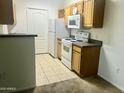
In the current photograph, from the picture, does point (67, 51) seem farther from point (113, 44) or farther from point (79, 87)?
point (113, 44)

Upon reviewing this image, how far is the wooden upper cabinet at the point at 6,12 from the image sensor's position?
70.0 inches

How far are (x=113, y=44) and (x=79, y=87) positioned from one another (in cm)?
132

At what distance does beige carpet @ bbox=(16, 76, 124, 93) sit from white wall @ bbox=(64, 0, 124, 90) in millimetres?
233

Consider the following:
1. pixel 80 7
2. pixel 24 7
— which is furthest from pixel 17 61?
pixel 24 7

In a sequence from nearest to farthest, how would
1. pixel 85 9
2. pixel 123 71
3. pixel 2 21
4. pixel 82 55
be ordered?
pixel 2 21, pixel 123 71, pixel 82 55, pixel 85 9

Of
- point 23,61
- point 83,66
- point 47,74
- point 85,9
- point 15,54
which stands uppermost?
point 85,9

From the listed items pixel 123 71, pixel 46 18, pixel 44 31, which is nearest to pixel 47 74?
pixel 123 71

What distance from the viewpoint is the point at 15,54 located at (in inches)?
86.0

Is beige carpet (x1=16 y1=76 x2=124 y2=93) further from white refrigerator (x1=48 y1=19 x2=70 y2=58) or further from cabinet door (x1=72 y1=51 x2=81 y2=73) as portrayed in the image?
white refrigerator (x1=48 y1=19 x2=70 y2=58)

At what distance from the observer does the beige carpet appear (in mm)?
2404

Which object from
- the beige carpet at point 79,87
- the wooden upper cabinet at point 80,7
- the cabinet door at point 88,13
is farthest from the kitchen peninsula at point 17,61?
the wooden upper cabinet at point 80,7

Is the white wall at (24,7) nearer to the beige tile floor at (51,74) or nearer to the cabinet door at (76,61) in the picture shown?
the beige tile floor at (51,74)

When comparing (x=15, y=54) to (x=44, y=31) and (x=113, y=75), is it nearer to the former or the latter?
(x=113, y=75)

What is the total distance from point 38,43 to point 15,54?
10.2 feet
